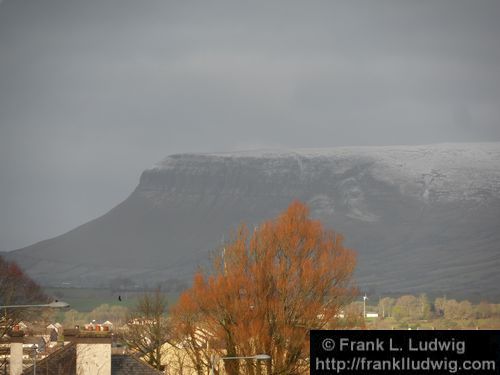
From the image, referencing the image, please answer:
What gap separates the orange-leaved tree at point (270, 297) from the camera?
274ft

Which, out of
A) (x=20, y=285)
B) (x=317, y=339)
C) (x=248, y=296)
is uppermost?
(x=20, y=285)

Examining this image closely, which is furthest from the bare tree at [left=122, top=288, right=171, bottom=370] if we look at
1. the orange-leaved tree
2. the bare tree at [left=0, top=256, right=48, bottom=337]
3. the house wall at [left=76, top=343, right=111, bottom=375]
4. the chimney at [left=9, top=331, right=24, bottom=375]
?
the house wall at [left=76, top=343, right=111, bottom=375]

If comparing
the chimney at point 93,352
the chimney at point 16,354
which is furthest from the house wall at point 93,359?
the chimney at point 16,354

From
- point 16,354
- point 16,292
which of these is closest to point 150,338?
point 16,354

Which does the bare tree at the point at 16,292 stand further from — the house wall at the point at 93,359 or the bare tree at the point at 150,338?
the house wall at the point at 93,359

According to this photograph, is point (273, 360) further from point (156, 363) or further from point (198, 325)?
point (156, 363)

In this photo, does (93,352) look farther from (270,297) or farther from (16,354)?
(270,297)

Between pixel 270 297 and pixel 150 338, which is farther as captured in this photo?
pixel 150 338

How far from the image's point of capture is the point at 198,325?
8894 centimetres

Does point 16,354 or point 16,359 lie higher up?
point 16,354

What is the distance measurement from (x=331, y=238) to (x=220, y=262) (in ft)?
22.2

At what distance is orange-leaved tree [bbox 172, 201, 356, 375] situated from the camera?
83.5 m

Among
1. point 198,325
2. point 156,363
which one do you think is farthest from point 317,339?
point 156,363

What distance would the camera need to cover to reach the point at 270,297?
86.3 meters
